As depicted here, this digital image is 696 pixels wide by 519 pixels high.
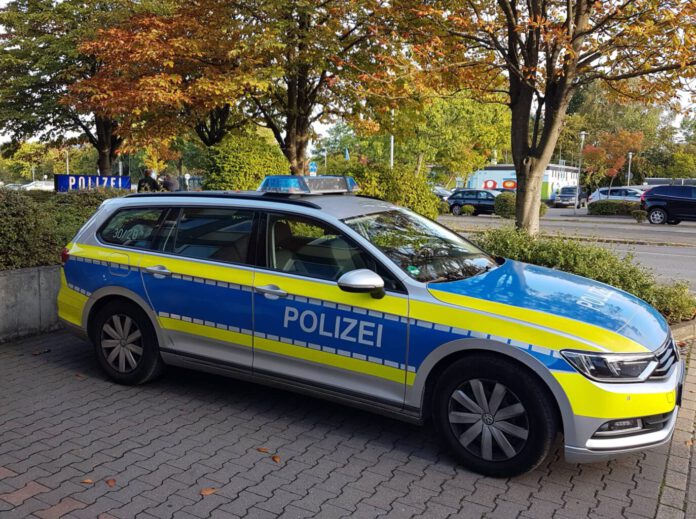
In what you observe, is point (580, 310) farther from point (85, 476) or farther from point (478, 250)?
point (85, 476)

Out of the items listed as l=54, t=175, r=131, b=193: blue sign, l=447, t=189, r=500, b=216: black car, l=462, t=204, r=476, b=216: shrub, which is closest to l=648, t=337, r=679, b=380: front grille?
l=54, t=175, r=131, b=193: blue sign

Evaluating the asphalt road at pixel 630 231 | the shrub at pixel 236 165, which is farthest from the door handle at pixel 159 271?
the asphalt road at pixel 630 231

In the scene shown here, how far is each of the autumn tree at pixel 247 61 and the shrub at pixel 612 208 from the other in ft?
70.9

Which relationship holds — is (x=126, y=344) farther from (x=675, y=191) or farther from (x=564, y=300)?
(x=675, y=191)

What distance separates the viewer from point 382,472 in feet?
12.2

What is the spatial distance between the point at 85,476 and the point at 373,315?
194cm

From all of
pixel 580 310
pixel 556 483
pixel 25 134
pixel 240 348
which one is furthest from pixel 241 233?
pixel 25 134

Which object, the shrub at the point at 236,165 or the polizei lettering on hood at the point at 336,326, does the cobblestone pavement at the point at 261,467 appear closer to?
the polizei lettering on hood at the point at 336,326

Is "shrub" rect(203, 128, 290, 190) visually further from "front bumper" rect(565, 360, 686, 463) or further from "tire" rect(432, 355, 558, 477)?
"front bumper" rect(565, 360, 686, 463)

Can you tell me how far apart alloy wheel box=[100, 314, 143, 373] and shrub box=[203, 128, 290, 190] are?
4.72 meters

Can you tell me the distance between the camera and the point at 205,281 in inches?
178

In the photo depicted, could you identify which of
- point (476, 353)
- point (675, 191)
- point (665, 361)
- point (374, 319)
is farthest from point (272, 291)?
point (675, 191)

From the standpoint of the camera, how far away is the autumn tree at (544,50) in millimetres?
7406

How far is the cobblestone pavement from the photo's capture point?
10.9ft
